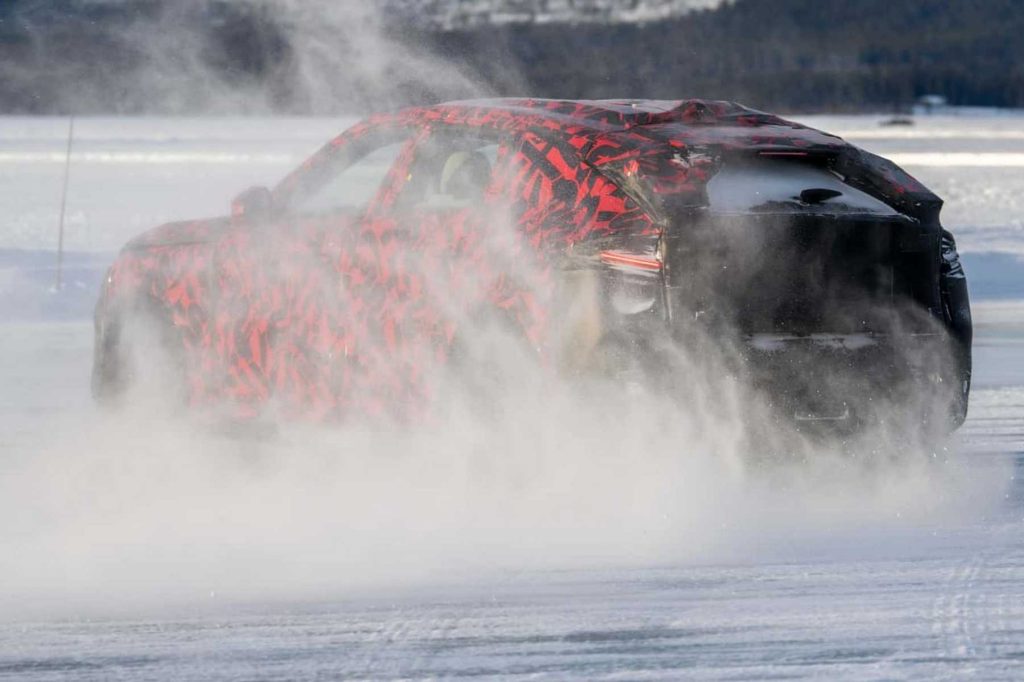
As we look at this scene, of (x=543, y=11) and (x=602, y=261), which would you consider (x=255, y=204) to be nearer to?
(x=602, y=261)

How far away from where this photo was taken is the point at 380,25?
30594mm

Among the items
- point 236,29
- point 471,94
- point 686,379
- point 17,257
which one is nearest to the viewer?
point 686,379

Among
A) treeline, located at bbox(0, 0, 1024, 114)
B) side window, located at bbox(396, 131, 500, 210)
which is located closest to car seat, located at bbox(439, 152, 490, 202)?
side window, located at bbox(396, 131, 500, 210)

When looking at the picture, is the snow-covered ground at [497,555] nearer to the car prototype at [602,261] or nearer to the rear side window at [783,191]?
the car prototype at [602,261]

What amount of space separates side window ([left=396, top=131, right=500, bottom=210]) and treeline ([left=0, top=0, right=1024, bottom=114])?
55.0ft

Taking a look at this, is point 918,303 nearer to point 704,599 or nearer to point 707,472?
point 707,472

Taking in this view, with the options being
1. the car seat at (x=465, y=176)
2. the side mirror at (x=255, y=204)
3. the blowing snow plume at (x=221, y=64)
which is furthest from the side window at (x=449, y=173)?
the blowing snow plume at (x=221, y=64)

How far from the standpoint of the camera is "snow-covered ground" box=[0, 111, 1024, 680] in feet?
15.8

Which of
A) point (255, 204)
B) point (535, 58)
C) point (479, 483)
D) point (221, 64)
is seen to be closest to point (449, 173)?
point (255, 204)

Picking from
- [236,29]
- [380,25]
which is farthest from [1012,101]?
[380,25]

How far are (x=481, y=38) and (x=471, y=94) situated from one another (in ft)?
6.79

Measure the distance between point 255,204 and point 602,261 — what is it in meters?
1.84

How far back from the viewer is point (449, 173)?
686 cm

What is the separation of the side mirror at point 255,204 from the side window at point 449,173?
0.69m
